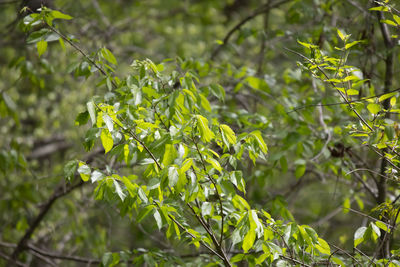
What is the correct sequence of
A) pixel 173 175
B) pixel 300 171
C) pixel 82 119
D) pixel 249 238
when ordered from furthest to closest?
pixel 300 171 → pixel 82 119 → pixel 249 238 → pixel 173 175

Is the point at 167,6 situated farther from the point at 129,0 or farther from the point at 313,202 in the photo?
the point at 313,202

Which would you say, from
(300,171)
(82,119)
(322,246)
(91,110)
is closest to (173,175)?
(91,110)

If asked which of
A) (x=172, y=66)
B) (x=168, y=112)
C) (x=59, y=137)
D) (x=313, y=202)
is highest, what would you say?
(x=168, y=112)

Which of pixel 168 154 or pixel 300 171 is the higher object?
pixel 168 154

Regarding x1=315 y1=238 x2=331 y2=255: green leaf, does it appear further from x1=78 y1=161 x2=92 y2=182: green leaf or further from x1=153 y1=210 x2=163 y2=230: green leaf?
x1=78 y1=161 x2=92 y2=182: green leaf

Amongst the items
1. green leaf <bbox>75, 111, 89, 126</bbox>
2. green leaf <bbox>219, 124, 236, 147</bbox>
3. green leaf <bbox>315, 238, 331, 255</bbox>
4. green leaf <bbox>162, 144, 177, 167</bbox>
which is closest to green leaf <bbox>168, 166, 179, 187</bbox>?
green leaf <bbox>162, 144, 177, 167</bbox>

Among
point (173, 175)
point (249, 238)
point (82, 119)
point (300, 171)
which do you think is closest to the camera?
point (173, 175)

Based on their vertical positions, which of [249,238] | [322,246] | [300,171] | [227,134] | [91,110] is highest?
[91,110]

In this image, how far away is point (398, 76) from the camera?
336cm

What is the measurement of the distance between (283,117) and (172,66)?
946 millimetres

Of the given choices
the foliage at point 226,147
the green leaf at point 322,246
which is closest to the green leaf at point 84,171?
the foliage at point 226,147

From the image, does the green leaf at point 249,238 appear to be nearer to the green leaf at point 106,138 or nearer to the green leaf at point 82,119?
the green leaf at point 106,138

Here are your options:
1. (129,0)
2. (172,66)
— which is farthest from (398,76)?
(129,0)

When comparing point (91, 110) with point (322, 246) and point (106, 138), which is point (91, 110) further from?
point (322, 246)
